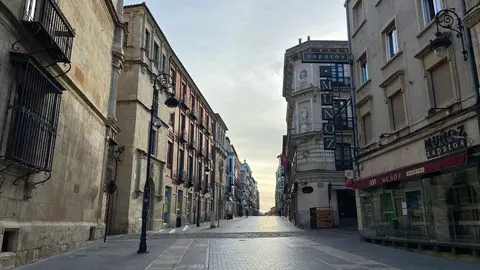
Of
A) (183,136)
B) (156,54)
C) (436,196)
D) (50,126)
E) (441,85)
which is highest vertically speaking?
(156,54)

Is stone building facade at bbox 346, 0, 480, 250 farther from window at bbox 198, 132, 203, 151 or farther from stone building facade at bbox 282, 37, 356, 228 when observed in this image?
window at bbox 198, 132, 203, 151

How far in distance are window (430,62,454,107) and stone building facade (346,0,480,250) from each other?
31mm

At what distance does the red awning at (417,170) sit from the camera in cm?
1006

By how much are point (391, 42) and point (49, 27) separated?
1258 cm

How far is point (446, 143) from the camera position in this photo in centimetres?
1094

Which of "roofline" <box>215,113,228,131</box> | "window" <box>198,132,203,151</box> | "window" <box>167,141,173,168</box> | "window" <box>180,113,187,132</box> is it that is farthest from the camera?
"roofline" <box>215,113,228,131</box>

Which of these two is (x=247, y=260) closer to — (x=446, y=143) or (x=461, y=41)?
(x=446, y=143)

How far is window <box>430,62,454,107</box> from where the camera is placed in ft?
37.3

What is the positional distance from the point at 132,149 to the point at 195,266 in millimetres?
15381

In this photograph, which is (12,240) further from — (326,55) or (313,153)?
(313,153)

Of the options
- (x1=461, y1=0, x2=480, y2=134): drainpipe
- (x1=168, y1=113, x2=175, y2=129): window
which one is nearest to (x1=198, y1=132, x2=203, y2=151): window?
(x1=168, y1=113, x2=175, y2=129): window

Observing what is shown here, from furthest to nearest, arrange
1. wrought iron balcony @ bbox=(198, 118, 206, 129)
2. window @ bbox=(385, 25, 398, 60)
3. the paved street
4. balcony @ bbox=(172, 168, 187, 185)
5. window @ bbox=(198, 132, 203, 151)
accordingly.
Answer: window @ bbox=(198, 132, 203, 151) → wrought iron balcony @ bbox=(198, 118, 206, 129) → balcony @ bbox=(172, 168, 187, 185) → window @ bbox=(385, 25, 398, 60) → the paved street

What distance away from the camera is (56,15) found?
10.1 metres

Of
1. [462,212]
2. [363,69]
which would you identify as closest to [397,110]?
[363,69]
